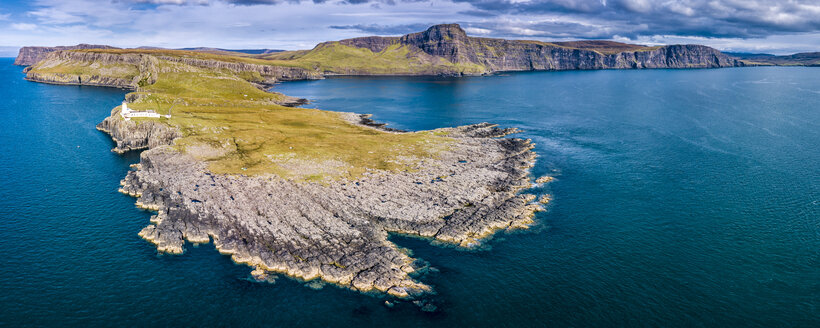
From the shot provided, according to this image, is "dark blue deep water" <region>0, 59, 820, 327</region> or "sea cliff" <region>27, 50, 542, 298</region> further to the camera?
"sea cliff" <region>27, 50, 542, 298</region>

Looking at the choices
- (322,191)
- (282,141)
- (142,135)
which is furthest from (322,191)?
(142,135)

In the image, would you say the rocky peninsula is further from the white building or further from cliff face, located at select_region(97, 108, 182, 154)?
the white building

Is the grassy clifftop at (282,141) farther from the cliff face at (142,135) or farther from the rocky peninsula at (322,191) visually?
the cliff face at (142,135)

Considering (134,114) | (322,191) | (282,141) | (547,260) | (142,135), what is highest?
(134,114)

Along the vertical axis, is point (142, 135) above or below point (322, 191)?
above

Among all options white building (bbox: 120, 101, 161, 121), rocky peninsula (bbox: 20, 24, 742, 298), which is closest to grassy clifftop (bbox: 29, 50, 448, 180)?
rocky peninsula (bbox: 20, 24, 742, 298)

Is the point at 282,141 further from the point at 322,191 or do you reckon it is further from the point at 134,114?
the point at 134,114

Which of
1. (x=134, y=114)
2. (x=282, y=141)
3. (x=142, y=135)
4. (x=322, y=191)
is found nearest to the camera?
(x=322, y=191)

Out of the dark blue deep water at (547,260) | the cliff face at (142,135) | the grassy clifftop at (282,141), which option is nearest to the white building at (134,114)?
the cliff face at (142,135)

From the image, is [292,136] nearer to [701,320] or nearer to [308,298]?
[308,298]

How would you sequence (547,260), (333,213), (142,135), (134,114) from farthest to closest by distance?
1. (134,114)
2. (142,135)
3. (333,213)
4. (547,260)
